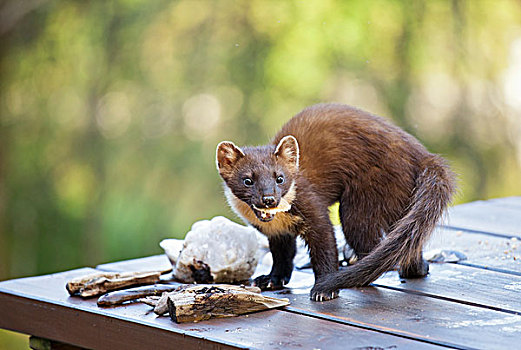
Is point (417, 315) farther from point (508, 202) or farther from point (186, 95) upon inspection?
point (186, 95)

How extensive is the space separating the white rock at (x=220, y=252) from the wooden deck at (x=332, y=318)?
0.58ft

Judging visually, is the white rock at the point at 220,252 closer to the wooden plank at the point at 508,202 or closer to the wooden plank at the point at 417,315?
the wooden plank at the point at 417,315

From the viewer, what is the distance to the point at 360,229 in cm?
254

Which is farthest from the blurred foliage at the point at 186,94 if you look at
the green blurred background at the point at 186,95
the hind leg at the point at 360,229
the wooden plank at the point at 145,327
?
the hind leg at the point at 360,229

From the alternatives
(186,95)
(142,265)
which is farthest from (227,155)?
(186,95)

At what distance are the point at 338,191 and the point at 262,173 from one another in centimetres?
36

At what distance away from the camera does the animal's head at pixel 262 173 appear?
2.32 meters

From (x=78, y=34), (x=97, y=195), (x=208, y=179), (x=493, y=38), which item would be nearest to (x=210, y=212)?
(x=208, y=179)

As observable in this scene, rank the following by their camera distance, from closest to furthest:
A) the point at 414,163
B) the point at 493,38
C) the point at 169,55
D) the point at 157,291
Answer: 1. the point at 157,291
2. the point at 414,163
3. the point at 169,55
4. the point at 493,38

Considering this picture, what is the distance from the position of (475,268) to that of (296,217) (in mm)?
763

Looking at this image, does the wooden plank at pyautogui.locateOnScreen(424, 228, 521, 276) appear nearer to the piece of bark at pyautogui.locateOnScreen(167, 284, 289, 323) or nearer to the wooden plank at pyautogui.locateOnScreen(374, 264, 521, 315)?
the wooden plank at pyautogui.locateOnScreen(374, 264, 521, 315)

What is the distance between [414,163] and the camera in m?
2.60

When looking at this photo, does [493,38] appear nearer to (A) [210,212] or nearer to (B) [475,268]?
(A) [210,212]

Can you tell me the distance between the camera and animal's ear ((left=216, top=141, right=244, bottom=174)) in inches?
95.0
